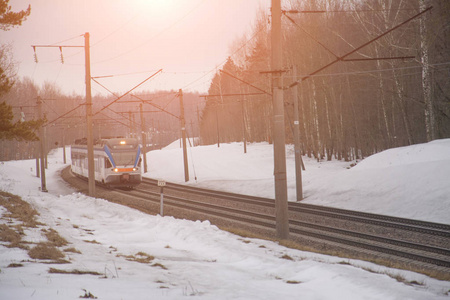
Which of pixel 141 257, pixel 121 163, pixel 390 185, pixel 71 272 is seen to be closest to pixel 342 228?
pixel 390 185

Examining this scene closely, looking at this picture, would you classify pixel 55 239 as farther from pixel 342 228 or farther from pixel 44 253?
pixel 342 228

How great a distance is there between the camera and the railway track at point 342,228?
→ 1028 cm

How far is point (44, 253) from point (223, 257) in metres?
3.70

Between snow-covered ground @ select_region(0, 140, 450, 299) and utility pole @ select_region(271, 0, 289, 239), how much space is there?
4.19 ft

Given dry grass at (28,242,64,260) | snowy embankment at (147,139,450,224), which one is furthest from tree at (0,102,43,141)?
snowy embankment at (147,139,450,224)

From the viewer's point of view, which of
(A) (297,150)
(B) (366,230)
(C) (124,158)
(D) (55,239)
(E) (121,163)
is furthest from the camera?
(C) (124,158)

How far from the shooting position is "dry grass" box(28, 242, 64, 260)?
714 centimetres

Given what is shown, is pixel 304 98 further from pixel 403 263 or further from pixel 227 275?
pixel 227 275

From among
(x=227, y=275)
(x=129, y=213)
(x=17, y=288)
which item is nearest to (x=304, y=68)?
(x=129, y=213)

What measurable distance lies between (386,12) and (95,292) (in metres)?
26.0

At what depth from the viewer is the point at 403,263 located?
963cm

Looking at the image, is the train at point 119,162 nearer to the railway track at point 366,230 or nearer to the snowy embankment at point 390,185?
the snowy embankment at point 390,185

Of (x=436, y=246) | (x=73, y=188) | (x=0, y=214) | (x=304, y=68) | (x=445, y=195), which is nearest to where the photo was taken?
(x=436, y=246)

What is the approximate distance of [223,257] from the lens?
28.8ft
